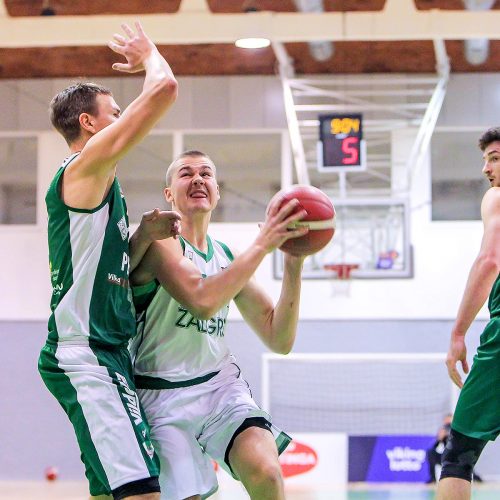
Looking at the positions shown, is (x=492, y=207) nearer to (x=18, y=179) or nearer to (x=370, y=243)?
(x=370, y=243)

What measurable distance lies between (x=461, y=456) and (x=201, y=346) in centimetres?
139

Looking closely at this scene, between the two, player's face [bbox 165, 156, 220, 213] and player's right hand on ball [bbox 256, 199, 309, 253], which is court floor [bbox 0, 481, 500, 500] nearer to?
player's face [bbox 165, 156, 220, 213]

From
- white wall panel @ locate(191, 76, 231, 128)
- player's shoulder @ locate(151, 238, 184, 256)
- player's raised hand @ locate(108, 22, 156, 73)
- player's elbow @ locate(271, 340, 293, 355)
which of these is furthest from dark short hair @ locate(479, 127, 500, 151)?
white wall panel @ locate(191, 76, 231, 128)

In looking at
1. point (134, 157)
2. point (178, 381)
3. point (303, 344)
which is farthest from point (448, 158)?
point (178, 381)

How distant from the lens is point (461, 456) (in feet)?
14.8

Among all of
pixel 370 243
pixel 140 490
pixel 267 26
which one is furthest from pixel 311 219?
pixel 370 243

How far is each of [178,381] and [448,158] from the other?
1001 centimetres

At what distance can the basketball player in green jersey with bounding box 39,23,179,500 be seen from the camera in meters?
3.44

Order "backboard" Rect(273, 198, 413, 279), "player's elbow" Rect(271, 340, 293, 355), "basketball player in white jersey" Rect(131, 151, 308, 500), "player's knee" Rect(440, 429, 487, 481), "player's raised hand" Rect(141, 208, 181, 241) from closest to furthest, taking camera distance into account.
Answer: "basketball player in white jersey" Rect(131, 151, 308, 500)
"player's raised hand" Rect(141, 208, 181, 241)
"player's elbow" Rect(271, 340, 293, 355)
"player's knee" Rect(440, 429, 487, 481)
"backboard" Rect(273, 198, 413, 279)

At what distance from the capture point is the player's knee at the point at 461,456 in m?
4.47

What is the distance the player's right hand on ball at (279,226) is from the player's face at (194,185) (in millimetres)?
658

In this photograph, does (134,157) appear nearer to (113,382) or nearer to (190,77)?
(190,77)

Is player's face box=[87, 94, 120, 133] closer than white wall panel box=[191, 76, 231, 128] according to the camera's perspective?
Yes

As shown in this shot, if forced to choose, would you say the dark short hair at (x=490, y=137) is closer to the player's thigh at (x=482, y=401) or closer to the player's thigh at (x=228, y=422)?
the player's thigh at (x=482, y=401)
